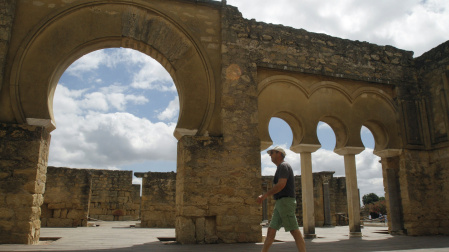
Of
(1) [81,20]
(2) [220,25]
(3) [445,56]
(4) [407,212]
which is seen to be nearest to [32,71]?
(1) [81,20]

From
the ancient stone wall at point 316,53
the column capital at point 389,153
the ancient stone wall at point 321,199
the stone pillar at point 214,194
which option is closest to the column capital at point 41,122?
the stone pillar at point 214,194

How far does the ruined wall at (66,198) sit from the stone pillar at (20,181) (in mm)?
7349

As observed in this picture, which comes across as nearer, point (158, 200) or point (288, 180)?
point (288, 180)

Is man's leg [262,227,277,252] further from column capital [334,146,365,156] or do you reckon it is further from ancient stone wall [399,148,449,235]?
ancient stone wall [399,148,449,235]

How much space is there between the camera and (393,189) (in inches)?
366

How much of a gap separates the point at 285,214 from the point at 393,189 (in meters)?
6.04

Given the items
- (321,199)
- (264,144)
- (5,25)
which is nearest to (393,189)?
(264,144)

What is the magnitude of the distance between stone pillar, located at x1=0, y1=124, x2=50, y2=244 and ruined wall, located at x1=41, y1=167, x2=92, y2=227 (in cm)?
735

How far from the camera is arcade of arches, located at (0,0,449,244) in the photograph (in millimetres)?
6445

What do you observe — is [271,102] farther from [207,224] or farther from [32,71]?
[32,71]

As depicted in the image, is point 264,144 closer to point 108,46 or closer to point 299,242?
point 299,242

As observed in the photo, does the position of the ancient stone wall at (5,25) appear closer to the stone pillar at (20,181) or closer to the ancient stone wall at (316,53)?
the stone pillar at (20,181)

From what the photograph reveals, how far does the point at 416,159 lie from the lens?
9.31 m

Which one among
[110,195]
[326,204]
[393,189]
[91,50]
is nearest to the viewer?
[91,50]
